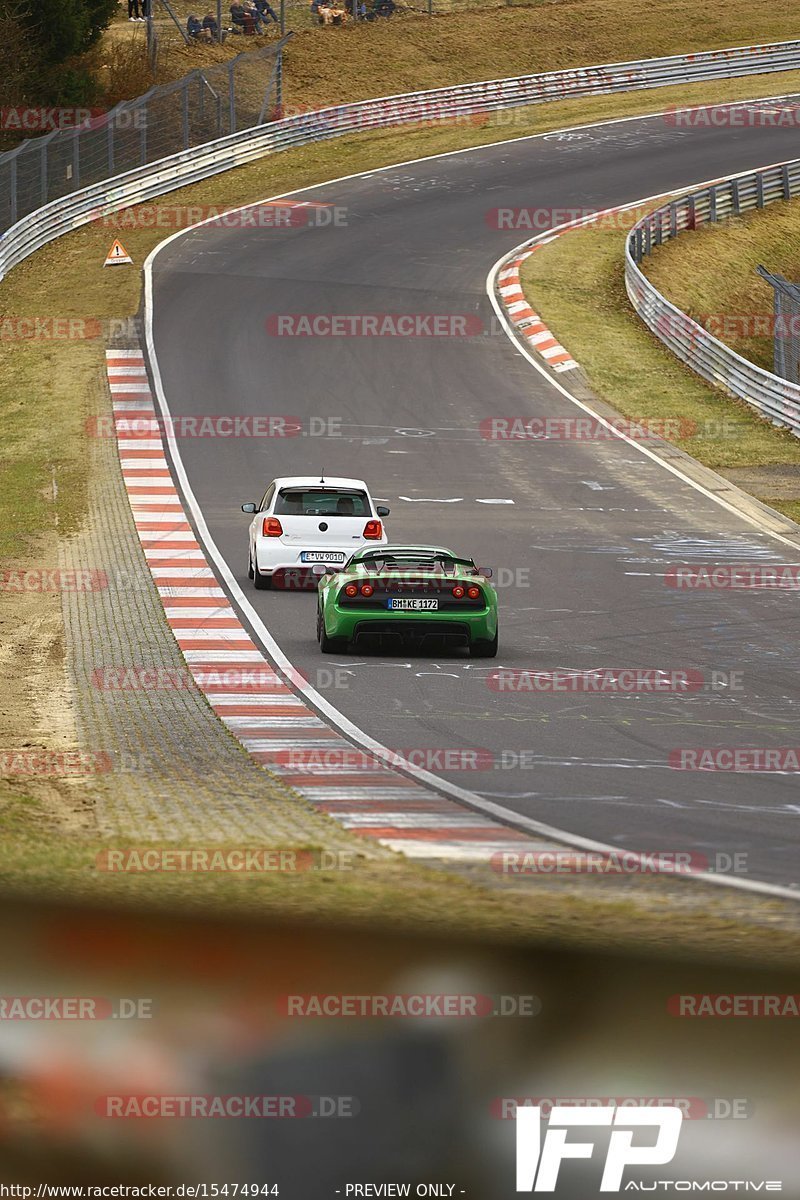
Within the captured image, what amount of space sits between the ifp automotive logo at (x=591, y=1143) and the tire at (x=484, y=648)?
12.1 meters

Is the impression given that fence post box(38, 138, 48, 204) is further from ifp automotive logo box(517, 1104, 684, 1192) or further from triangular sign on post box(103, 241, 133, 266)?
ifp automotive logo box(517, 1104, 684, 1192)

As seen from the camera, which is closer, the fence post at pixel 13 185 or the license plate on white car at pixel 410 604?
the license plate on white car at pixel 410 604

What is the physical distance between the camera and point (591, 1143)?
4578mm

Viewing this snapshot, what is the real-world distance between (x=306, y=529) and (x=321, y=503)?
52cm

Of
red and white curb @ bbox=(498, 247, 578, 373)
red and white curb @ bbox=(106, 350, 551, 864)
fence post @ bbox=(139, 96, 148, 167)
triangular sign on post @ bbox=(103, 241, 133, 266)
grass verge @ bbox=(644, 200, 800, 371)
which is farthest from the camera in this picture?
fence post @ bbox=(139, 96, 148, 167)

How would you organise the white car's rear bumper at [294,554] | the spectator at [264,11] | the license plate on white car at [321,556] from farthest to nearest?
the spectator at [264,11] → the license plate on white car at [321,556] → the white car's rear bumper at [294,554]

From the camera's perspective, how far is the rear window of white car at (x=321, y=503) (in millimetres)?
21047

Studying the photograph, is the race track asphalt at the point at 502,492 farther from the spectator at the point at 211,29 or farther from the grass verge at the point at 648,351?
the spectator at the point at 211,29

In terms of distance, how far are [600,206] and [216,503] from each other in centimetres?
2869

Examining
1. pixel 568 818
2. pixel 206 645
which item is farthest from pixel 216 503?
pixel 568 818

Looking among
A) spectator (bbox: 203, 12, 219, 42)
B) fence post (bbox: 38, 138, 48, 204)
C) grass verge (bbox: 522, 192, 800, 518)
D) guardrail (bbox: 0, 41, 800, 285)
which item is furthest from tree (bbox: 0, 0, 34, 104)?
grass verge (bbox: 522, 192, 800, 518)

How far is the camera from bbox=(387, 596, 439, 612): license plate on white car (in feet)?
54.4

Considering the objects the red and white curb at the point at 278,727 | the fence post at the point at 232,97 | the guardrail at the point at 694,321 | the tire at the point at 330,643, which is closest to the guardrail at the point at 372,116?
the fence post at the point at 232,97

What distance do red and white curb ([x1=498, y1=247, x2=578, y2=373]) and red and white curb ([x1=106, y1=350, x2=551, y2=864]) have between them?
13.5m
